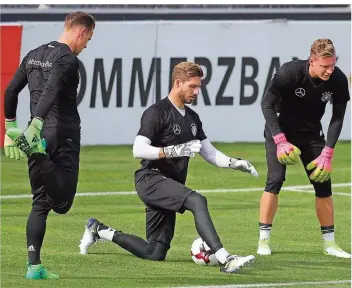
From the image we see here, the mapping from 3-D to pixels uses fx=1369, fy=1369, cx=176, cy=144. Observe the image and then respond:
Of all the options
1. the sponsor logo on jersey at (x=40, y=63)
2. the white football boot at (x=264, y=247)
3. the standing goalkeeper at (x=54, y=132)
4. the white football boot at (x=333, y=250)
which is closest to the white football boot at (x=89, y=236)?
the standing goalkeeper at (x=54, y=132)

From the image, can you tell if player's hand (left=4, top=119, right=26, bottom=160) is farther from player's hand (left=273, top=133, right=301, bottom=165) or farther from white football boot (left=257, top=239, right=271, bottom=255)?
white football boot (left=257, top=239, right=271, bottom=255)

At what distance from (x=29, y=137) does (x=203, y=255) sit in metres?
2.27

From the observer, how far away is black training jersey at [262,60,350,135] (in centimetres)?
1312

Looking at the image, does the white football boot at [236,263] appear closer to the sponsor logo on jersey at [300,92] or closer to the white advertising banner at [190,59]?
the sponsor logo on jersey at [300,92]

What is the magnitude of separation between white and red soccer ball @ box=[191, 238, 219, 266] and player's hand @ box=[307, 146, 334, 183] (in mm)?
1410

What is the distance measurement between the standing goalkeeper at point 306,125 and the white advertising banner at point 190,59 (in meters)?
9.44

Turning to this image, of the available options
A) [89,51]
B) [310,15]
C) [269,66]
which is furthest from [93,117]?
[310,15]

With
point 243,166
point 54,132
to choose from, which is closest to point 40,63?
point 54,132

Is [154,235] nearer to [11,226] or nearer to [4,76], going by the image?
[11,226]

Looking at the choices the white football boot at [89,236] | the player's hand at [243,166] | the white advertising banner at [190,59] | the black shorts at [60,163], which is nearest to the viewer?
the black shorts at [60,163]

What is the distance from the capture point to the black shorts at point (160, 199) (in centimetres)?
1216

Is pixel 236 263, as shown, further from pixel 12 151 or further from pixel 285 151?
pixel 12 151

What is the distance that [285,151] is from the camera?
42.7ft

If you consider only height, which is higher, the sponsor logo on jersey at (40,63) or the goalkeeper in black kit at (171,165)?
the sponsor logo on jersey at (40,63)
